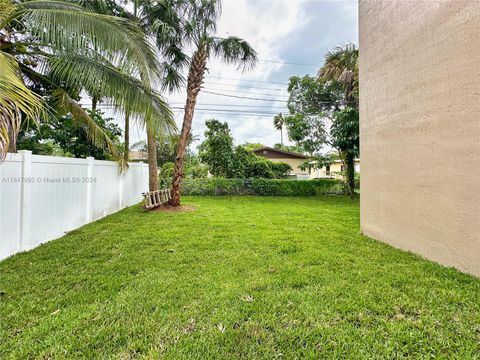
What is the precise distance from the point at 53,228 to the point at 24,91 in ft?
10.9

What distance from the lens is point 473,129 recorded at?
3.22 m

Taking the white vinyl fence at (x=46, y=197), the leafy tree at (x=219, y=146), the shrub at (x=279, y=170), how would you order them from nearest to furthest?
1. the white vinyl fence at (x=46, y=197)
2. the leafy tree at (x=219, y=146)
3. the shrub at (x=279, y=170)

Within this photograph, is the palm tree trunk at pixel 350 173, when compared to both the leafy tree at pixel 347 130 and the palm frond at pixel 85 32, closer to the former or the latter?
the leafy tree at pixel 347 130

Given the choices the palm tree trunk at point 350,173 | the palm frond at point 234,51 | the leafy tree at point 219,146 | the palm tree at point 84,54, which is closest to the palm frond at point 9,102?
the palm tree at point 84,54

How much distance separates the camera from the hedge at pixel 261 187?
1403 cm

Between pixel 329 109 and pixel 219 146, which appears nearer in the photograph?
pixel 219 146

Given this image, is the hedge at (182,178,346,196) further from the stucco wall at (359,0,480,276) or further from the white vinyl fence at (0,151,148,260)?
the stucco wall at (359,0,480,276)

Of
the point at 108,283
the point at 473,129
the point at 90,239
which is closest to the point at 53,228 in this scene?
the point at 90,239

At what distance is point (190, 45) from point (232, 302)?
882 centimetres

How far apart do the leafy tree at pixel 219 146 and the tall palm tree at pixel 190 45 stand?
519 cm

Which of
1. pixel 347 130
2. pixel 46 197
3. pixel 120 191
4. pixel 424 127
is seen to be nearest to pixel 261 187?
pixel 347 130

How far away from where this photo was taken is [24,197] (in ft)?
13.3

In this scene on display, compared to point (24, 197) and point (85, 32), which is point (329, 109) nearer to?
point (85, 32)

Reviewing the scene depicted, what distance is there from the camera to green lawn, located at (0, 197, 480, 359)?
1.99m
